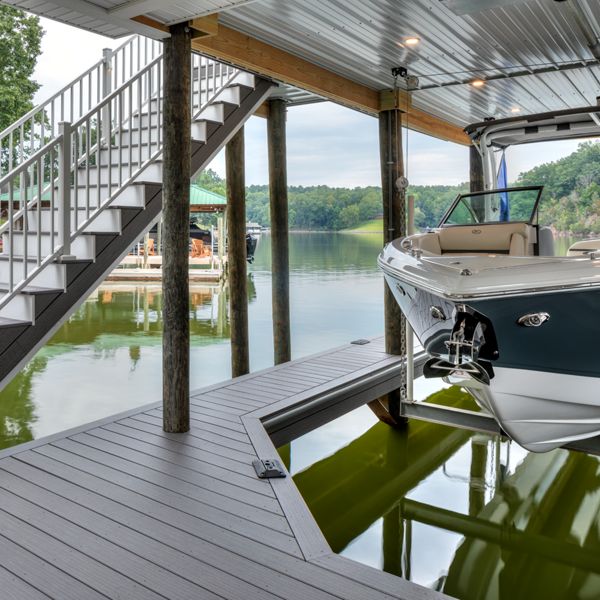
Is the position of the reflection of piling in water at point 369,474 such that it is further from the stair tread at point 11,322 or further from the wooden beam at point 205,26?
the wooden beam at point 205,26

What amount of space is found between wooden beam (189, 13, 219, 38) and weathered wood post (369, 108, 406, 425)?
2520 mm

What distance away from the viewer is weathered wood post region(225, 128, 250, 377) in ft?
19.6

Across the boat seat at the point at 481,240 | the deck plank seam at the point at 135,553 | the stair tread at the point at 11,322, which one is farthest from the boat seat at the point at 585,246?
the stair tread at the point at 11,322

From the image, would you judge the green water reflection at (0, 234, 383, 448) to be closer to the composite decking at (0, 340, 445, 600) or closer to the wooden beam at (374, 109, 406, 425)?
the composite decking at (0, 340, 445, 600)

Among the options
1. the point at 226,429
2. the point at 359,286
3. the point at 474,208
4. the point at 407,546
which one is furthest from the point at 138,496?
the point at 359,286

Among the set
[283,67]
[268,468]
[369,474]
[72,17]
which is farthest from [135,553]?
[283,67]

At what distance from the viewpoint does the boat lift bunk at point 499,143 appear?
166 inches

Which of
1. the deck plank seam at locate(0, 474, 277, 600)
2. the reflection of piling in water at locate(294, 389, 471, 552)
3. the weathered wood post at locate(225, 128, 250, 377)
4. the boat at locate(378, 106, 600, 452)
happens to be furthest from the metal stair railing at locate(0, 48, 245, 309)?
the reflection of piling in water at locate(294, 389, 471, 552)

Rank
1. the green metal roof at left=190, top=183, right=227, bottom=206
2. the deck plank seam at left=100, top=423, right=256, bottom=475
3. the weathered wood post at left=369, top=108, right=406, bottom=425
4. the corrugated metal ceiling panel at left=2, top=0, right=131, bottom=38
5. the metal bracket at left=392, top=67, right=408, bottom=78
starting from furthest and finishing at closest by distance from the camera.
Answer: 1. the green metal roof at left=190, top=183, right=227, bottom=206
2. the weathered wood post at left=369, top=108, right=406, bottom=425
3. the metal bracket at left=392, top=67, right=408, bottom=78
4. the deck plank seam at left=100, top=423, right=256, bottom=475
5. the corrugated metal ceiling panel at left=2, top=0, right=131, bottom=38

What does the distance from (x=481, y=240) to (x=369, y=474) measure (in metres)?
2.21

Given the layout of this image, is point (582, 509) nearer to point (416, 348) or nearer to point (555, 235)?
point (555, 235)

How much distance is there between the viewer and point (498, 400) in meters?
3.52

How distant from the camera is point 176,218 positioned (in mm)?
3783

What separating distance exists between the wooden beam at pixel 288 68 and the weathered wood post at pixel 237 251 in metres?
1.11
